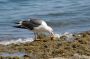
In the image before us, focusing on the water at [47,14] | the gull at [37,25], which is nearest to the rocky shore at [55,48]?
the gull at [37,25]

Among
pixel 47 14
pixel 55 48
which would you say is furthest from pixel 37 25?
pixel 47 14

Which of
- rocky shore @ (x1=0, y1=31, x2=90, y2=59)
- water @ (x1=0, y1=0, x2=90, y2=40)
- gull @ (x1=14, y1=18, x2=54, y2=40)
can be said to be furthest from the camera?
water @ (x1=0, y1=0, x2=90, y2=40)

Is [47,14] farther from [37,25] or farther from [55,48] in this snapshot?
[55,48]

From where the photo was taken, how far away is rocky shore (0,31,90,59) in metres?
7.77

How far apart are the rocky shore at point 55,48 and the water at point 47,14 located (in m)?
1.96

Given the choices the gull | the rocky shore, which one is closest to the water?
the gull

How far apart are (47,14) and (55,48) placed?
6.95 metres

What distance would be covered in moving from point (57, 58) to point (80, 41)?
161 centimetres

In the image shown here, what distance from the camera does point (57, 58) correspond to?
7.54 meters

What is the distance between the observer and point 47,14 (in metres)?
15.3

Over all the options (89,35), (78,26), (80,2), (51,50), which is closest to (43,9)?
(80,2)

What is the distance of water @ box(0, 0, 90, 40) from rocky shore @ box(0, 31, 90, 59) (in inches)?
77.2

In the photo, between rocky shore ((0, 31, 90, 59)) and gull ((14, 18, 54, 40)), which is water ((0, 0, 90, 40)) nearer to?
gull ((14, 18, 54, 40))

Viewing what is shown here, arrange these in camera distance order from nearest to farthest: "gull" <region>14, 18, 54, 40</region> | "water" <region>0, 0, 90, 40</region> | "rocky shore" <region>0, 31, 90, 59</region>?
"rocky shore" <region>0, 31, 90, 59</region> → "gull" <region>14, 18, 54, 40</region> → "water" <region>0, 0, 90, 40</region>
